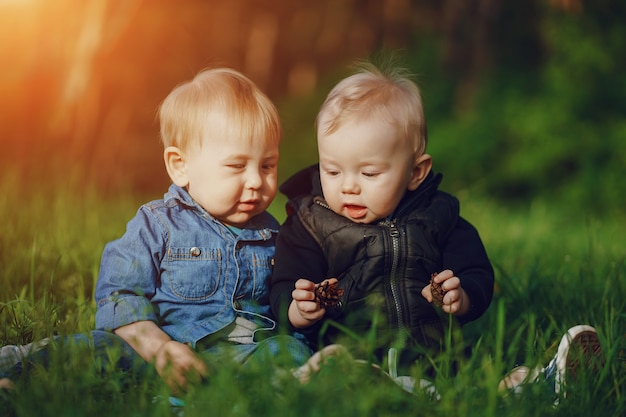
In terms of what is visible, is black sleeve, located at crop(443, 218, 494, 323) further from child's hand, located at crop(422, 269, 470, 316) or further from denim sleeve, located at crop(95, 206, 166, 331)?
denim sleeve, located at crop(95, 206, 166, 331)

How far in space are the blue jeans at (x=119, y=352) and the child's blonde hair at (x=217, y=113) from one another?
0.74 meters

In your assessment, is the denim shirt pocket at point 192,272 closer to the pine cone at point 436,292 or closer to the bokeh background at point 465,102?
the pine cone at point 436,292

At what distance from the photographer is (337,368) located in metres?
2.33

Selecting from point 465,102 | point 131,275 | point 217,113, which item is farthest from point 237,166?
point 465,102

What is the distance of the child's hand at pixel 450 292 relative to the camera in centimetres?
272

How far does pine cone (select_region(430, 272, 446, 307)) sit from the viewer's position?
2732 mm

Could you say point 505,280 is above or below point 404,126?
below

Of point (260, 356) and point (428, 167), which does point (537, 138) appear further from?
point (260, 356)

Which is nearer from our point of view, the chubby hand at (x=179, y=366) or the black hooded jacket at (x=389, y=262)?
the chubby hand at (x=179, y=366)

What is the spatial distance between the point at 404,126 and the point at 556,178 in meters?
6.54

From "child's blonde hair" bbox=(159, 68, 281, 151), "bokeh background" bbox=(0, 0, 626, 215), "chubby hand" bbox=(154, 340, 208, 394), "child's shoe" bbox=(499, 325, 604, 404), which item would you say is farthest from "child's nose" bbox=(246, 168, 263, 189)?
"bokeh background" bbox=(0, 0, 626, 215)

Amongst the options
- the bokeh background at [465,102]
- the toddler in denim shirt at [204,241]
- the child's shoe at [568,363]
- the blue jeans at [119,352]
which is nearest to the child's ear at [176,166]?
the toddler in denim shirt at [204,241]

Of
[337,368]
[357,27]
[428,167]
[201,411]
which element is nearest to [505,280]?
[428,167]

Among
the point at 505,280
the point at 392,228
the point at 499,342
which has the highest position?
the point at 392,228
